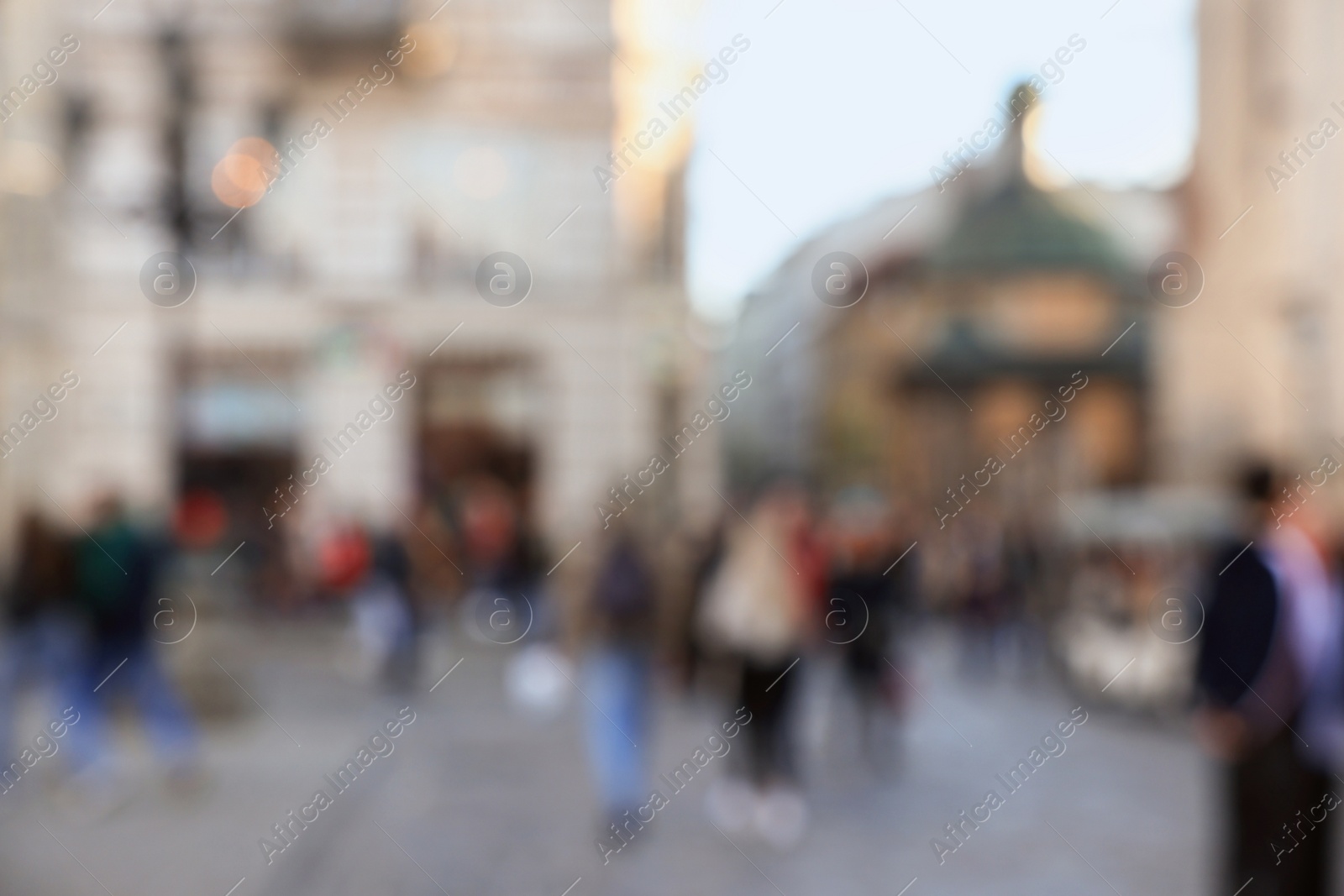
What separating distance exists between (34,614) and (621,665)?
3.93m

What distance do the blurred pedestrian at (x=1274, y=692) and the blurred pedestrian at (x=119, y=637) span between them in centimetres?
638

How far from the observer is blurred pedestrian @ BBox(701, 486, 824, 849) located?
8711 mm

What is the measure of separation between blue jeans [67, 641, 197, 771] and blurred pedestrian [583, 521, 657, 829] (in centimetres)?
274

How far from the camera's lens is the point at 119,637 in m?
9.42

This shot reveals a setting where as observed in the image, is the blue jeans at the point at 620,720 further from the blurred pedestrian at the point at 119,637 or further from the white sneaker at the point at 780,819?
the blurred pedestrian at the point at 119,637

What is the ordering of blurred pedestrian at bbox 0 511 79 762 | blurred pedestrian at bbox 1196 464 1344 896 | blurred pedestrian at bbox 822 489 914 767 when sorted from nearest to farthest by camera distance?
1. blurred pedestrian at bbox 1196 464 1344 896
2. blurred pedestrian at bbox 0 511 79 762
3. blurred pedestrian at bbox 822 489 914 767

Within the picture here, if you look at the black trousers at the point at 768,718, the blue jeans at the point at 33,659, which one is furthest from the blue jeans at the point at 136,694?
the black trousers at the point at 768,718

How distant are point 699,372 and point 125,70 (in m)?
12.9

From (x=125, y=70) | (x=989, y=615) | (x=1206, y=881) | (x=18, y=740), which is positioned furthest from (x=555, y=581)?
(x=1206, y=881)

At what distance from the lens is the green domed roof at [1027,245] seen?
2010 inches

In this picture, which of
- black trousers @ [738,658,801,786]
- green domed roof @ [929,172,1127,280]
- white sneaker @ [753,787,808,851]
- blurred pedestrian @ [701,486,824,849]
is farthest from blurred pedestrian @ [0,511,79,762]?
green domed roof @ [929,172,1127,280]

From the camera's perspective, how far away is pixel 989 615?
64.3 ft

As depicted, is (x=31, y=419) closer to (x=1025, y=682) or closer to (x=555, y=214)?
(x=555, y=214)

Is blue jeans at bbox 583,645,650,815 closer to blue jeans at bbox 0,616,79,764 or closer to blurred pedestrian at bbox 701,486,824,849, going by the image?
blurred pedestrian at bbox 701,486,824,849
